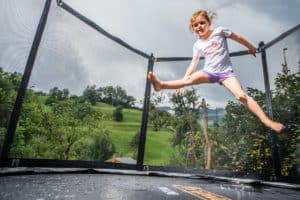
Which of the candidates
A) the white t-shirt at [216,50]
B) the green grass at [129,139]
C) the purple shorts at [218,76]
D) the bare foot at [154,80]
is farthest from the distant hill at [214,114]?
the bare foot at [154,80]

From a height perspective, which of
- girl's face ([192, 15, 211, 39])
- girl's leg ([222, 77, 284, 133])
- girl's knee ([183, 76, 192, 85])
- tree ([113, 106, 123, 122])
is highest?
tree ([113, 106, 123, 122])

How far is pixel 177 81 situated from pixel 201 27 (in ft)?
2.38

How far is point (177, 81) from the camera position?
8.07ft

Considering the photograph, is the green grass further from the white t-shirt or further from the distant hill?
the white t-shirt

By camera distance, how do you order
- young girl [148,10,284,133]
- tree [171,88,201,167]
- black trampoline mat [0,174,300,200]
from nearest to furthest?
black trampoline mat [0,174,300,200], young girl [148,10,284,133], tree [171,88,201,167]

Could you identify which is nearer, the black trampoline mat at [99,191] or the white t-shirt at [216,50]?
the black trampoline mat at [99,191]

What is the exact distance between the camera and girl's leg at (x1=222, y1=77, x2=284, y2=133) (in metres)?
2.15

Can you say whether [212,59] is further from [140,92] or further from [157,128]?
[157,128]

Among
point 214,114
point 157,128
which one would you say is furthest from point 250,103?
point 157,128

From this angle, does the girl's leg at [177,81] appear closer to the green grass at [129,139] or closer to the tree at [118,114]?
the green grass at [129,139]

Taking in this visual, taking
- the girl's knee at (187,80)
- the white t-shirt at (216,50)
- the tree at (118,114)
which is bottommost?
the girl's knee at (187,80)

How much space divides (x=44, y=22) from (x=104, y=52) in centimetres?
144

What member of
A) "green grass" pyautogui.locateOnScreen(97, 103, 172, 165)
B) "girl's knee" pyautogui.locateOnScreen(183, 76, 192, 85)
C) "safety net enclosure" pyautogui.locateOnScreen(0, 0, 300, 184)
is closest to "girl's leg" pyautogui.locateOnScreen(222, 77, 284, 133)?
"girl's knee" pyautogui.locateOnScreen(183, 76, 192, 85)

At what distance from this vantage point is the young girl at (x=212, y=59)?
248 cm
